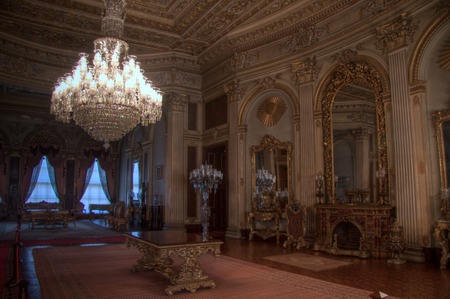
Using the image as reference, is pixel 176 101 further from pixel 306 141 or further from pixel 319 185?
pixel 319 185

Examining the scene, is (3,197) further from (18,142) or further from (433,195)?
(433,195)

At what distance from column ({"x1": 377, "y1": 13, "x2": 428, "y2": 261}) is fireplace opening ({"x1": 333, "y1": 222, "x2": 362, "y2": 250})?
3.12 ft

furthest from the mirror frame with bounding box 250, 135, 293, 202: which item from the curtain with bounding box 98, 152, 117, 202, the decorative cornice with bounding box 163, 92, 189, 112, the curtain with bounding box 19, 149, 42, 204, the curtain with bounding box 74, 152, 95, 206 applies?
the curtain with bounding box 19, 149, 42, 204

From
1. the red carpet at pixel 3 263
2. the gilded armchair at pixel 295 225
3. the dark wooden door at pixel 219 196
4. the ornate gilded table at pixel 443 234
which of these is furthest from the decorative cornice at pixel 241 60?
the red carpet at pixel 3 263

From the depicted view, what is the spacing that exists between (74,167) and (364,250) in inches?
513

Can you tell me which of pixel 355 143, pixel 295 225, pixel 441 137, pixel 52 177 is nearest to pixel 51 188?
pixel 52 177

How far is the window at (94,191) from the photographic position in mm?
16172

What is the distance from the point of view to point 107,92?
572 centimetres

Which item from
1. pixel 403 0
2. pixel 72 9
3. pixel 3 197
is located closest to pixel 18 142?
pixel 3 197

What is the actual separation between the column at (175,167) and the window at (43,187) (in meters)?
7.28

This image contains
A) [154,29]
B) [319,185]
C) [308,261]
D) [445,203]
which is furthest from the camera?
[154,29]

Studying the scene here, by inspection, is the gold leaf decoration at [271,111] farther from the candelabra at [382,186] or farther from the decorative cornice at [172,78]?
the candelabra at [382,186]

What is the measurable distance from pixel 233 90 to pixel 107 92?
14.4 ft

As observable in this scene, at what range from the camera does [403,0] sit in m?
6.12
